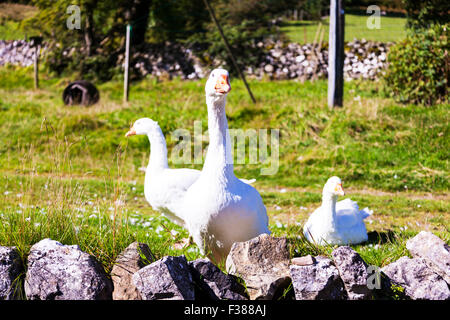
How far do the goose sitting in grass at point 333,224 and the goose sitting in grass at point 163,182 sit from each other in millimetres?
1428

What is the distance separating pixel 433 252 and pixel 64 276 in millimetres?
2448

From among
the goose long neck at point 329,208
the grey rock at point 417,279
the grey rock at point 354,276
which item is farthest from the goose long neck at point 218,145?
the goose long neck at point 329,208

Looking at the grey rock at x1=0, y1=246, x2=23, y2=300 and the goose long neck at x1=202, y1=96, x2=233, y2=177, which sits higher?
the goose long neck at x1=202, y1=96, x2=233, y2=177

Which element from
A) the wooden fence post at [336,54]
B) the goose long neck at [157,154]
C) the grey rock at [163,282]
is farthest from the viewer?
the wooden fence post at [336,54]

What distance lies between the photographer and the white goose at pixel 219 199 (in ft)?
12.3

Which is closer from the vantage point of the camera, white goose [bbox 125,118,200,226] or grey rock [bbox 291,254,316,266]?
grey rock [bbox 291,254,316,266]

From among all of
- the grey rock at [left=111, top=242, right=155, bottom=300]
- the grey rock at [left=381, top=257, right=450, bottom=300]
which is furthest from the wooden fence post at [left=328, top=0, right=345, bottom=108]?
the grey rock at [left=111, top=242, right=155, bottom=300]

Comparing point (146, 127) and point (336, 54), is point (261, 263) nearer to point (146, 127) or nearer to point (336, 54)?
point (146, 127)

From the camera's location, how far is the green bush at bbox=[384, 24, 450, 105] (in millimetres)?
11531

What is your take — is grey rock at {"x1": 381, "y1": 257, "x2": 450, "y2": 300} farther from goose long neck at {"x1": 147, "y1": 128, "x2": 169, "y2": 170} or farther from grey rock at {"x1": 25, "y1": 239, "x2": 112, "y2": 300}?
goose long neck at {"x1": 147, "y1": 128, "x2": 169, "y2": 170}

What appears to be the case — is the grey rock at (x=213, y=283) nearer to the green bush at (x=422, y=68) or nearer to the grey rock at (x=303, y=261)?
the grey rock at (x=303, y=261)

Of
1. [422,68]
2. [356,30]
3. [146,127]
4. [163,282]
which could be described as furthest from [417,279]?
[356,30]
